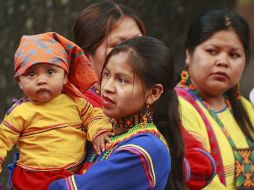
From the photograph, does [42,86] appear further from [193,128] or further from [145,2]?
[145,2]

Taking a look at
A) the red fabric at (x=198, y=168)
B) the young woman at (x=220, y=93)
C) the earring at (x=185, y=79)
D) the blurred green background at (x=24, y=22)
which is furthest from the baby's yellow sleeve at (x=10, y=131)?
the blurred green background at (x=24, y=22)

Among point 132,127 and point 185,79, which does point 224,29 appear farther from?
point 132,127

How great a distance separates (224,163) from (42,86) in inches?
47.5

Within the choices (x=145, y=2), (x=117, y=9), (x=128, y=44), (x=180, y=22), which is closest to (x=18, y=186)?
(x=128, y=44)

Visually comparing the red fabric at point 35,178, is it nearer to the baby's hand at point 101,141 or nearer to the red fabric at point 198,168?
the baby's hand at point 101,141

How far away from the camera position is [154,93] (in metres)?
2.69

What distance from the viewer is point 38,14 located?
499cm

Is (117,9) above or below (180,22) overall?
above

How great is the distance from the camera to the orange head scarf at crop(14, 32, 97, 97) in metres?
2.68

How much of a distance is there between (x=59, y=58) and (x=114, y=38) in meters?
0.49

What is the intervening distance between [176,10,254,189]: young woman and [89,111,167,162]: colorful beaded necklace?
75cm

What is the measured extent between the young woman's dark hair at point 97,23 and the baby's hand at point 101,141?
581mm

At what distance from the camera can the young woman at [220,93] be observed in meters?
3.46

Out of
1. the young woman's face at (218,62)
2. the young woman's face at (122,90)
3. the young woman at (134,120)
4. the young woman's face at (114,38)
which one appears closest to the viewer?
the young woman at (134,120)
